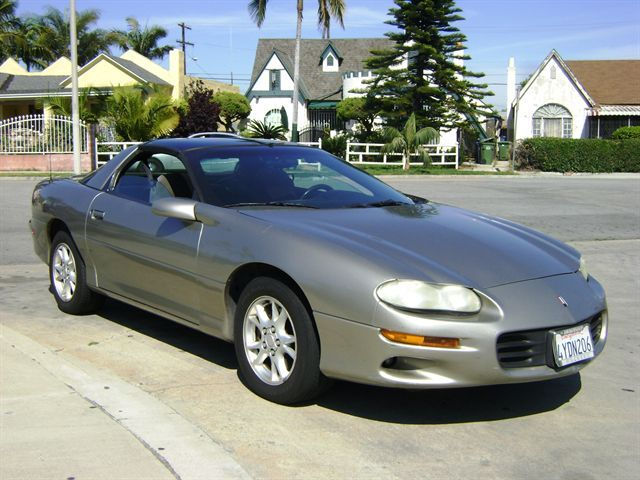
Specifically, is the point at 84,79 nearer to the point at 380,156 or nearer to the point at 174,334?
the point at 380,156

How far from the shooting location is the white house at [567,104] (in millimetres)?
40469

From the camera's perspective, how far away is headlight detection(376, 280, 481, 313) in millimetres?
3826

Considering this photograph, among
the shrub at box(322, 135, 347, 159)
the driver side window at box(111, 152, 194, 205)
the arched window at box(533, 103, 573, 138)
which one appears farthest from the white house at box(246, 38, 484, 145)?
the driver side window at box(111, 152, 194, 205)

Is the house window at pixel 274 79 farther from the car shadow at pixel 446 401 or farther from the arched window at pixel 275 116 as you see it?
the car shadow at pixel 446 401

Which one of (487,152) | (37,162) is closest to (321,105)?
(487,152)

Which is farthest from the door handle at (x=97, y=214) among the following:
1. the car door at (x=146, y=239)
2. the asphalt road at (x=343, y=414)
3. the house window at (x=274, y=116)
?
the house window at (x=274, y=116)

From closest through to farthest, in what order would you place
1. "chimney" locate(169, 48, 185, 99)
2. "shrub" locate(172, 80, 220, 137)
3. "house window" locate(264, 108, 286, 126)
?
"shrub" locate(172, 80, 220, 137) < "chimney" locate(169, 48, 185, 99) < "house window" locate(264, 108, 286, 126)

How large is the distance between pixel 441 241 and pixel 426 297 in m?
0.68

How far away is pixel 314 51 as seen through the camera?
48906mm

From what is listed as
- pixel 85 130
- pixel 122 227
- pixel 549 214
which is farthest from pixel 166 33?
pixel 122 227

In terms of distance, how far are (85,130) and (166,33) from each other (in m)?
35.0

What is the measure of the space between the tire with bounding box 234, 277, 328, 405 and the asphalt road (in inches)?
4.8

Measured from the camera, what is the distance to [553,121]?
41.3 metres

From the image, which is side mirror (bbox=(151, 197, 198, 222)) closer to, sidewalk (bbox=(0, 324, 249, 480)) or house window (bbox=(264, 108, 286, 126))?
sidewalk (bbox=(0, 324, 249, 480))
